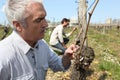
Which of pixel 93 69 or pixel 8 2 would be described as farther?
pixel 93 69

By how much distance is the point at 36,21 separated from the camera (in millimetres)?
3178

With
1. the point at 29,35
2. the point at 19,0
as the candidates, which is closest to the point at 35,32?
the point at 29,35

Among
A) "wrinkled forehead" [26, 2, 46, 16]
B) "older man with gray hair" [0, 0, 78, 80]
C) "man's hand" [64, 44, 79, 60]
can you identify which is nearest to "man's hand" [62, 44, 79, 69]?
"man's hand" [64, 44, 79, 60]

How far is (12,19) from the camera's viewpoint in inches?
126

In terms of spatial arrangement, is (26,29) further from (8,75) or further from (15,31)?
(8,75)

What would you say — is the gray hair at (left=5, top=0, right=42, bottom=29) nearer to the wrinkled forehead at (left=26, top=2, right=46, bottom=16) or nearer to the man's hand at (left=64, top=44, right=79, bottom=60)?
the wrinkled forehead at (left=26, top=2, right=46, bottom=16)

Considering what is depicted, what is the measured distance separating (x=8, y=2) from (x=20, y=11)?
15 centimetres

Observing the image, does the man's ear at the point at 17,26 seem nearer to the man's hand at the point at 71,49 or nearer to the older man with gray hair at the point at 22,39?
the older man with gray hair at the point at 22,39

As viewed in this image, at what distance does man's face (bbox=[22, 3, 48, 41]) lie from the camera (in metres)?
3.17

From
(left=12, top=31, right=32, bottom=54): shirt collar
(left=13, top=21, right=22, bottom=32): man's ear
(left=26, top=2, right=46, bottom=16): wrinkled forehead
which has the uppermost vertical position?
(left=26, top=2, right=46, bottom=16): wrinkled forehead

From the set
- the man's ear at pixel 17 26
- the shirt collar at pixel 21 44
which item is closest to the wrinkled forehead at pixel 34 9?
the man's ear at pixel 17 26

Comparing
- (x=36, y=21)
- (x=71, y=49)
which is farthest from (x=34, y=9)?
(x=71, y=49)

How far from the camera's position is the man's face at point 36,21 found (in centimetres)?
Result: 317

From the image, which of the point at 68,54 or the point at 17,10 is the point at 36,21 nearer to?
the point at 17,10
